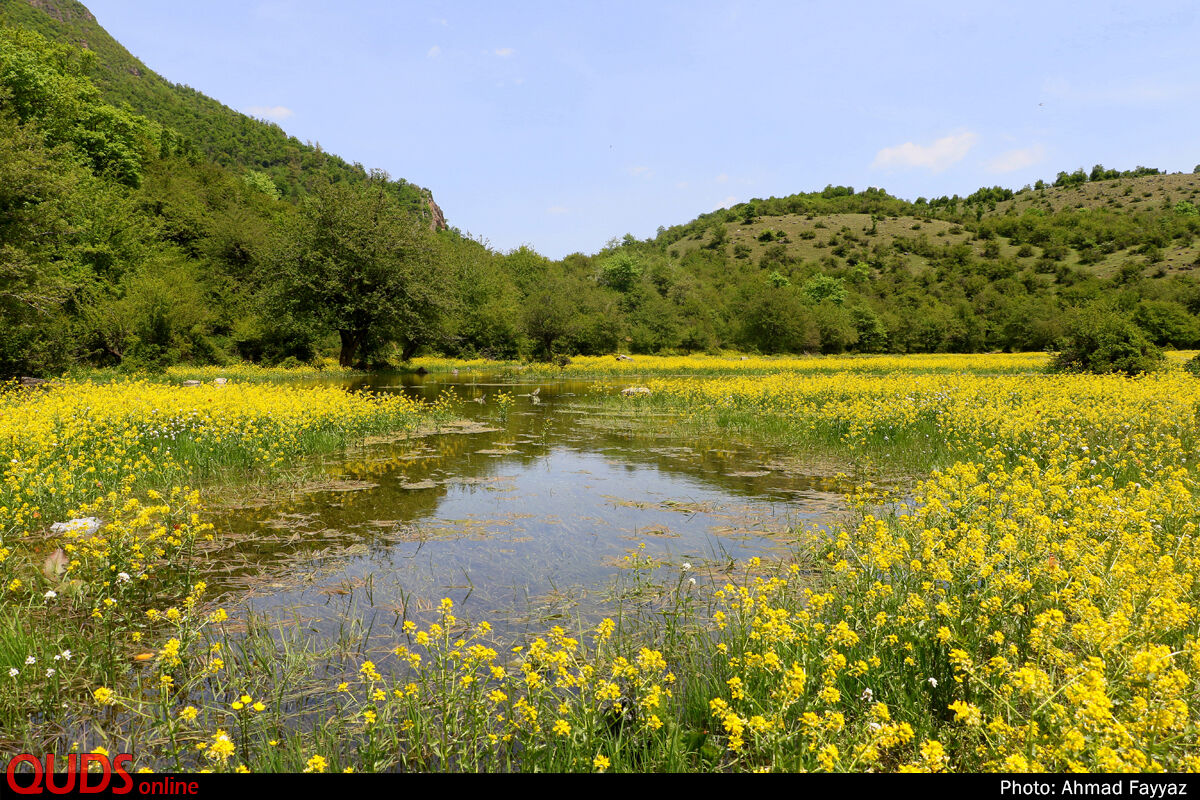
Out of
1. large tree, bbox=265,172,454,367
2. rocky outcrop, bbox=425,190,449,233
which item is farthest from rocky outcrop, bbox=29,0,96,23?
large tree, bbox=265,172,454,367

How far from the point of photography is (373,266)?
37.9 m

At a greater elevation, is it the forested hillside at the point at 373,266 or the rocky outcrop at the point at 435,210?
the rocky outcrop at the point at 435,210

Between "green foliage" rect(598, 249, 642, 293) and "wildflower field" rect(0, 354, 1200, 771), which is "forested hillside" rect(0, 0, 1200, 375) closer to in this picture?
"green foliage" rect(598, 249, 642, 293)

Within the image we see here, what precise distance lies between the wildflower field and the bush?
842 inches

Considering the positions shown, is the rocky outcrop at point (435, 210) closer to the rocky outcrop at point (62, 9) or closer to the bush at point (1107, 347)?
the rocky outcrop at point (62, 9)

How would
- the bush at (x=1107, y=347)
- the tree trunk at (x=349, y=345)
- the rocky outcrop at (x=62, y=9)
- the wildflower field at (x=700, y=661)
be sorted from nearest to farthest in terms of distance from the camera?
the wildflower field at (x=700, y=661), the bush at (x=1107, y=347), the tree trunk at (x=349, y=345), the rocky outcrop at (x=62, y=9)

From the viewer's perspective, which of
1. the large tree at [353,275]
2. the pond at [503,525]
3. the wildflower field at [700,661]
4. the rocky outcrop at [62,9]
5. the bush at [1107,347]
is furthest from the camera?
the rocky outcrop at [62,9]

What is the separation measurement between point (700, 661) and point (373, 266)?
38.5m

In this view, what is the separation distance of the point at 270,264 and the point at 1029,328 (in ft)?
233

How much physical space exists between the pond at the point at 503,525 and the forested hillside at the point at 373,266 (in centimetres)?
1879

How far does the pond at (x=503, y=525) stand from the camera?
19.7ft

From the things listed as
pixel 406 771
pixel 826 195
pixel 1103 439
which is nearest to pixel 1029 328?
pixel 1103 439

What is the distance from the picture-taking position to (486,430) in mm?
18281

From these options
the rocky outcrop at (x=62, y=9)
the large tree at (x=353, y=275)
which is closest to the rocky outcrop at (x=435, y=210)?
the rocky outcrop at (x=62, y=9)
